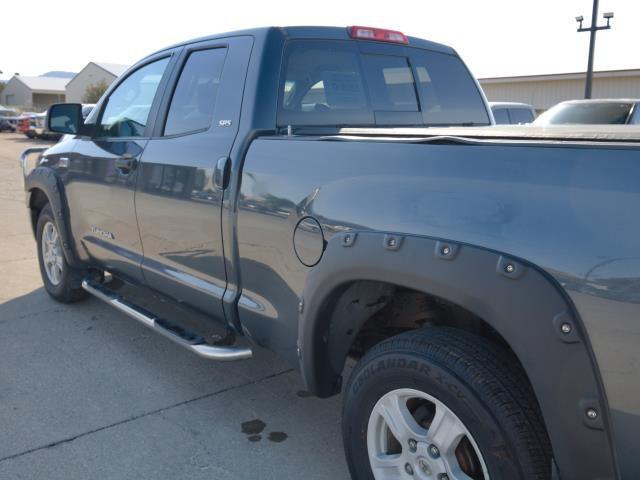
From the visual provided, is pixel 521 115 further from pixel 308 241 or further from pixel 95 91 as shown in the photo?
pixel 95 91

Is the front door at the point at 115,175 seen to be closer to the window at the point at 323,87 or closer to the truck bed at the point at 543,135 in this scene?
the window at the point at 323,87

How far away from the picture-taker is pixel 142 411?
3451 millimetres

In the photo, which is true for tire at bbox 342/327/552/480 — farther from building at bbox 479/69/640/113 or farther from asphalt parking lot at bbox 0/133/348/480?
building at bbox 479/69/640/113

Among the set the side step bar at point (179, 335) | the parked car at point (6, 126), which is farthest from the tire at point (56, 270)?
the parked car at point (6, 126)

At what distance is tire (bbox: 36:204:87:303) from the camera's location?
16.4ft

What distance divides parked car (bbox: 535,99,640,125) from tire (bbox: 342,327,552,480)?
8.37m

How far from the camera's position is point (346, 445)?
248 cm

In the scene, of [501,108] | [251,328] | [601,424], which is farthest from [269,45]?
[501,108]

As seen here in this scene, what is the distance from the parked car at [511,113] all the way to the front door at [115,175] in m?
9.40

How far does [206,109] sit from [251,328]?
1.22 m

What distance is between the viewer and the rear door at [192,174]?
3.18 meters

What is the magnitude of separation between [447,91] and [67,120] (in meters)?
2.62

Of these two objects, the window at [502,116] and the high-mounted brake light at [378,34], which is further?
the window at [502,116]

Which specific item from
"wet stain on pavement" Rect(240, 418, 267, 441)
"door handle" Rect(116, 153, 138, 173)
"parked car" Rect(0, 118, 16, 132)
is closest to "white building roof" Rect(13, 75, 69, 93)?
"parked car" Rect(0, 118, 16, 132)
